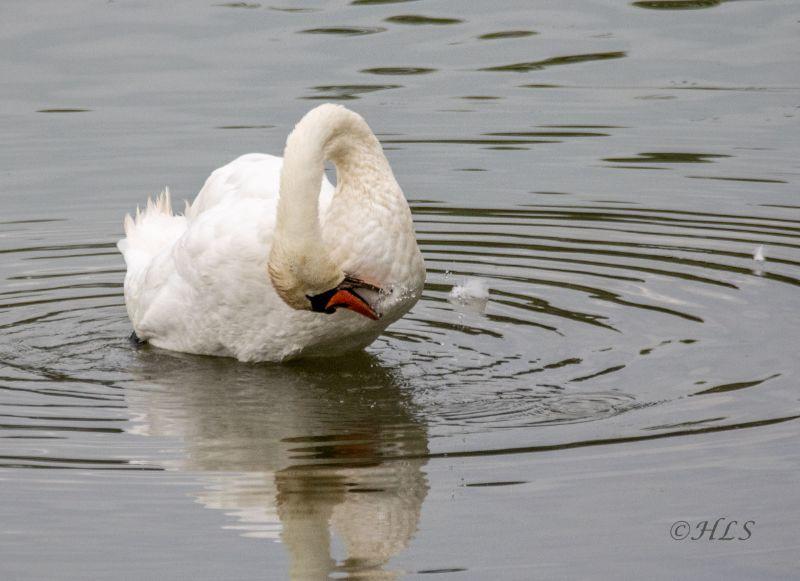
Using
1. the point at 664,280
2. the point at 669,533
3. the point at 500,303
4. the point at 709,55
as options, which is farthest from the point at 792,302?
the point at 709,55

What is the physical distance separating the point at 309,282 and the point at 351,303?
14.7 inches

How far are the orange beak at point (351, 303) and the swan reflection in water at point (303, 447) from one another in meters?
0.49

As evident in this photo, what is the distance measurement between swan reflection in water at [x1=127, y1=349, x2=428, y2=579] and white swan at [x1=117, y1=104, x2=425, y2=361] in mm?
207

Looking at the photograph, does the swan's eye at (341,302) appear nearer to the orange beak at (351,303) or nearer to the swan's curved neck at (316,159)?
the orange beak at (351,303)

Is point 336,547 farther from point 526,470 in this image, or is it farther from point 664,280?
point 664,280

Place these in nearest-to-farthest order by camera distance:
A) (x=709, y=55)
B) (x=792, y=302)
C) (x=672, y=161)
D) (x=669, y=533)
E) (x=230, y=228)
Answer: (x=669, y=533), (x=230, y=228), (x=792, y=302), (x=672, y=161), (x=709, y=55)

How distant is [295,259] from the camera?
8219 mm

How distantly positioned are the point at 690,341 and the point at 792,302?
992 mm

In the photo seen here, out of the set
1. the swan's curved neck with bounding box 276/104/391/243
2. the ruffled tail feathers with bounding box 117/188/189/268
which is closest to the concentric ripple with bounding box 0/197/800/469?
the ruffled tail feathers with bounding box 117/188/189/268

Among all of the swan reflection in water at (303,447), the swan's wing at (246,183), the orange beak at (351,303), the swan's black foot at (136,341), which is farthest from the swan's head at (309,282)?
the swan's black foot at (136,341)

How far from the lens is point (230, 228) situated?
9234mm

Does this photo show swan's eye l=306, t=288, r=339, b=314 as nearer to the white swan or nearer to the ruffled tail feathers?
the white swan

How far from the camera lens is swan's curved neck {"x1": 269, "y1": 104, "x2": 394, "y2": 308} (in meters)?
8.24

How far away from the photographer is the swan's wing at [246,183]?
9.55 metres
